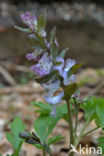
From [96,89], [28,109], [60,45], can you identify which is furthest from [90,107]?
[60,45]

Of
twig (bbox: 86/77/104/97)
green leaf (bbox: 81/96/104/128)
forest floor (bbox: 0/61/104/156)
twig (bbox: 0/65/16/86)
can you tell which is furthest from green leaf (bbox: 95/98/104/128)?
twig (bbox: 0/65/16/86)

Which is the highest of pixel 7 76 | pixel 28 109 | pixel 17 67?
pixel 17 67

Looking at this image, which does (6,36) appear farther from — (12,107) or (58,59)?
(58,59)

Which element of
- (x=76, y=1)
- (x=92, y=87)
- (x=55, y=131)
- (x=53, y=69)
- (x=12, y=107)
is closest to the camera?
(x=53, y=69)

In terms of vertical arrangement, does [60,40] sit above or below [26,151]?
above

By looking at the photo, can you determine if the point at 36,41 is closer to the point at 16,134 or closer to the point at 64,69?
the point at 64,69

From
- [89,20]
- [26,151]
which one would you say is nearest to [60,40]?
[89,20]

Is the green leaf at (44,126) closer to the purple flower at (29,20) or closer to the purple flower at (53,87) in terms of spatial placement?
the purple flower at (53,87)
